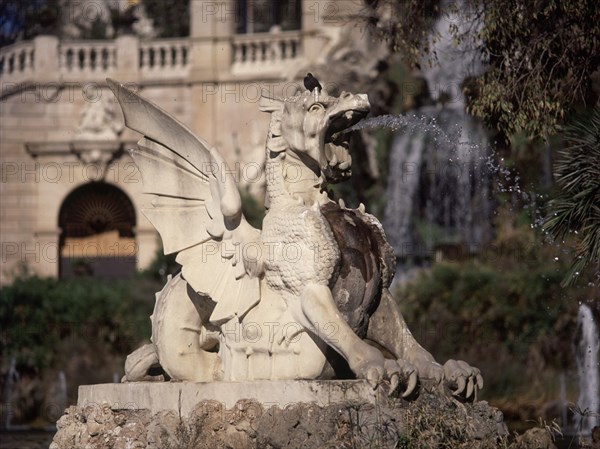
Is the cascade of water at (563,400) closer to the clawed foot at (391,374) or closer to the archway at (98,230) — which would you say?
the clawed foot at (391,374)

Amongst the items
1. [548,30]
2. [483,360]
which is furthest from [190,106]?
[548,30]

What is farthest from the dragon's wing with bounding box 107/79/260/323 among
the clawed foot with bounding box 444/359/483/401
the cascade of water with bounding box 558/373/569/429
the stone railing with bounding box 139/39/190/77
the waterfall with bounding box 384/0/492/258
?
the stone railing with bounding box 139/39/190/77

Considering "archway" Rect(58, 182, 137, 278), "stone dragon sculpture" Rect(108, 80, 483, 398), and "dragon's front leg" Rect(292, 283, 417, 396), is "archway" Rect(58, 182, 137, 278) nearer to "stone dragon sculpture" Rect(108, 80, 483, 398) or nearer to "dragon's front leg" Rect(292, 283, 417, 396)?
"stone dragon sculpture" Rect(108, 80, 483, 398)

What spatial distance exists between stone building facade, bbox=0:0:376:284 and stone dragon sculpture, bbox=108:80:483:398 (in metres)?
18.4

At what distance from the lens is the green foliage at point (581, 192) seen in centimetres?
1036

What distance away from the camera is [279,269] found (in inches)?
336

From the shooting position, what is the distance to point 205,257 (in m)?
8.99

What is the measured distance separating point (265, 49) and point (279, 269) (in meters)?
20.2

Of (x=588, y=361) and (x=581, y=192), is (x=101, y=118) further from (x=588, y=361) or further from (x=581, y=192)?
(x=581, y=192)

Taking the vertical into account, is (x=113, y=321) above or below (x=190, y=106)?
below

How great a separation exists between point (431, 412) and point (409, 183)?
61.6 ft

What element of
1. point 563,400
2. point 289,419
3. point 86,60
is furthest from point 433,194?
point 289,419

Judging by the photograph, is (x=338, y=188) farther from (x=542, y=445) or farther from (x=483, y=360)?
(x=542, y=445)

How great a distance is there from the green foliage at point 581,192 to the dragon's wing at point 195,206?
2922mm
